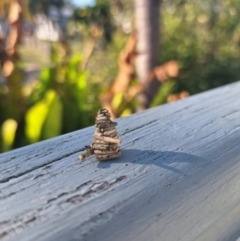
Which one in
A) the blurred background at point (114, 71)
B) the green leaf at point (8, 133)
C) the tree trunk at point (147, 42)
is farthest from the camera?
the tree trunk at point (147, 42)

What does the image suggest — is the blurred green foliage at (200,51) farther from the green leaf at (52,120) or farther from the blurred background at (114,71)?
the green leaf at (52,120)

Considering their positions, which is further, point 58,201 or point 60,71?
point 60,71

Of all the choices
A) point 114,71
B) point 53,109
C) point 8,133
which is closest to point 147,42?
point 53,109

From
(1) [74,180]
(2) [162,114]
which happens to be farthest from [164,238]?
(2) [162,114]

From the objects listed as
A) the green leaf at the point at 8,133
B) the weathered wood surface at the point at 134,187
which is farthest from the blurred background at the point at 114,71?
the weathered wood surface at the point at 134,187

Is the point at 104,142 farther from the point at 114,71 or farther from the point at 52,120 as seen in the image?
the point at 114,71

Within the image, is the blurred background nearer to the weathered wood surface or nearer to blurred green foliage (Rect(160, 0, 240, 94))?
blurred green foliage (Rect(160, 0, 240, 94))

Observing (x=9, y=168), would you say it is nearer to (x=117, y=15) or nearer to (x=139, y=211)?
(x=139, y=211)
